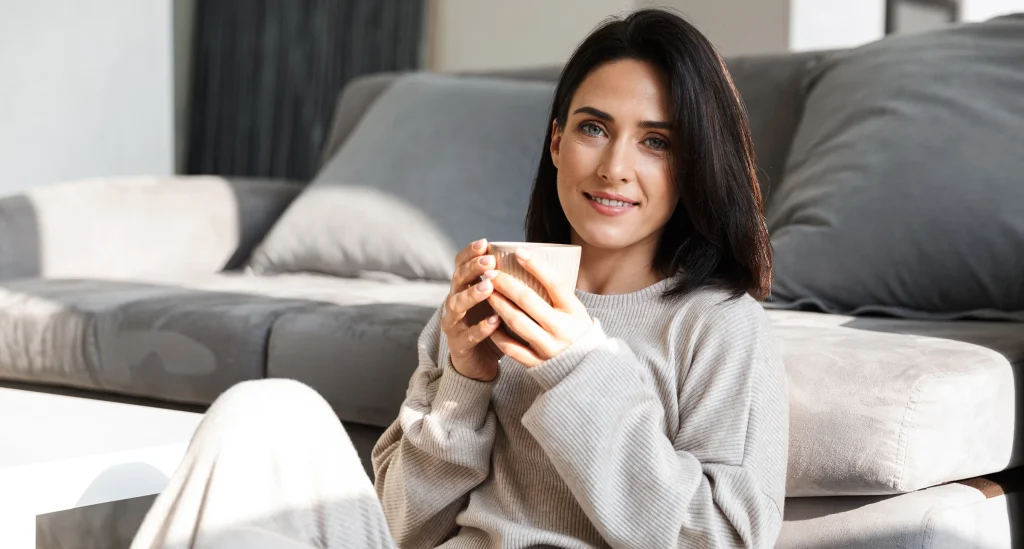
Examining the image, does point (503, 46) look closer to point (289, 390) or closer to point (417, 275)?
point (417, 275)

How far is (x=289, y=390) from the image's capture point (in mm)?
1010

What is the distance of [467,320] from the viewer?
100 cm

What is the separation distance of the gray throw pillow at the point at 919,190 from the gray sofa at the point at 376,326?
0.17 feet

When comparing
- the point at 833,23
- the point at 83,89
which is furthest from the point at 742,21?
the point at 83,89

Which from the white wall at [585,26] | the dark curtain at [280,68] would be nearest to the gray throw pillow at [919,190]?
the white wall at [585,26]

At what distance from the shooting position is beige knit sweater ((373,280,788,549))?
3.09ft

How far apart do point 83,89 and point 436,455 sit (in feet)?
10.8

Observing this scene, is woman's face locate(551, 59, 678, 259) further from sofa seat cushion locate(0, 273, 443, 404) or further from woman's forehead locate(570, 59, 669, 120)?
sofa seat cushion locate(0, 273, 443, 404)

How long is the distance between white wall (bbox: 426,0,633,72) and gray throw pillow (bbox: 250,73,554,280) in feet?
4.17

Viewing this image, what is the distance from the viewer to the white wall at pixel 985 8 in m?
4.03

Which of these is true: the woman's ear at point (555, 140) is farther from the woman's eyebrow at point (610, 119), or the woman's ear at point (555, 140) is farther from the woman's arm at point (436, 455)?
the woman's arm at point (436, 455)

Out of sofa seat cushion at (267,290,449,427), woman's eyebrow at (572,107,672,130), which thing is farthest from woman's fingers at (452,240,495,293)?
sofa seat cushion at (267,290,449,427)

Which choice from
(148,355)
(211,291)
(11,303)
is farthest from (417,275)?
(11,303)

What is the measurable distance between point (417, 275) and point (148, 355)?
Answer: 578 millimetres
